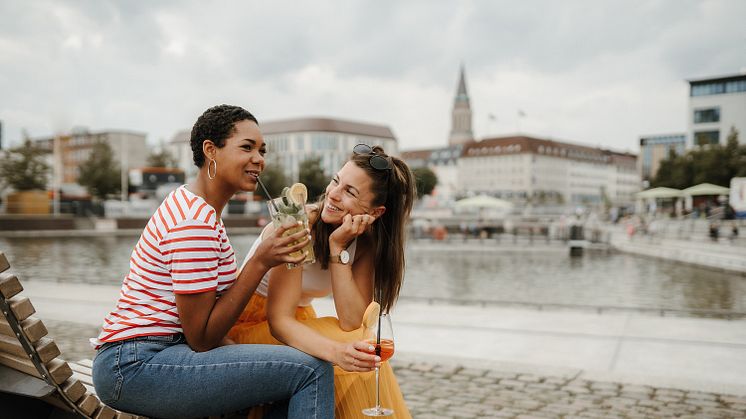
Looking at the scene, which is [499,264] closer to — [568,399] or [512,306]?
[512,306]

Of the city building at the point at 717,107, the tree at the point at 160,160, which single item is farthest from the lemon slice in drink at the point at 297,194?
the city building at the point at 717,107

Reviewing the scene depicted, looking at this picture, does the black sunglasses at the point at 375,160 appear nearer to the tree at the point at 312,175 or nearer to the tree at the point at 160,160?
the tree at the point at 312,175

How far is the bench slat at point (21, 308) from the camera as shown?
6.10 feet

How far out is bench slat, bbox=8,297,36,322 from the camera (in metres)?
1.86

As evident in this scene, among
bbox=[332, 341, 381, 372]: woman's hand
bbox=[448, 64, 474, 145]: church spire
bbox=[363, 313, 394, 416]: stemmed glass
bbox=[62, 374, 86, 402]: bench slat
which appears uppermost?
bbox=[448, 64, 474, 145]: church spire

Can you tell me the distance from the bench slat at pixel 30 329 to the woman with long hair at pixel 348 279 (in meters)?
0.77

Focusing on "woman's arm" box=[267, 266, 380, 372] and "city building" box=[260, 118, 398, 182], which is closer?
"woman's arm" box=[267, 266, 380, 372]

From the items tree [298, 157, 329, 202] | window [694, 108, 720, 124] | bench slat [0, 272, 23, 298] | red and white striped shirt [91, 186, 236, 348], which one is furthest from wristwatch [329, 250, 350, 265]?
window [694, 108, 720, 124]

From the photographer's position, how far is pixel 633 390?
15.5 feet

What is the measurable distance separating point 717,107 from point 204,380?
7720 cm

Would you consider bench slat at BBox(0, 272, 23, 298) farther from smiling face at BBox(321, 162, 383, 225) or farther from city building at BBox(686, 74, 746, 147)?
city building at BBox(686, 74, 746, 147)

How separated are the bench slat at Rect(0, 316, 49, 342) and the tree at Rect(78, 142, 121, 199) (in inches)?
2474

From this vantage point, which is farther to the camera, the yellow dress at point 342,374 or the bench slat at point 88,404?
the yellow dress at point 342,374

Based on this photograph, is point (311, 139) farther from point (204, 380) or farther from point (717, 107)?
point (204, 380)
